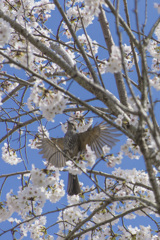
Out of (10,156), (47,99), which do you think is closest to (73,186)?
(10,156)

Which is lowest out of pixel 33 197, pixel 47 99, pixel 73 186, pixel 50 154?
pixel 33 197

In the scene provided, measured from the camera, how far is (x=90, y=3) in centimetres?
302

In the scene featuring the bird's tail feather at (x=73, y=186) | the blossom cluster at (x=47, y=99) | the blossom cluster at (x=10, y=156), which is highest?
the blossom cluster at (x=10, y=156)

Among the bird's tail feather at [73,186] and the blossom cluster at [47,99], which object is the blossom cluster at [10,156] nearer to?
the bird's tail feather at [73,186]

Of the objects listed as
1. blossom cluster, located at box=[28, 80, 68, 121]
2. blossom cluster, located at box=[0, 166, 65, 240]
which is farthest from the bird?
blossom cluster, located at box=[28, 80, 68, 121]

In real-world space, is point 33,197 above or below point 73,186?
below

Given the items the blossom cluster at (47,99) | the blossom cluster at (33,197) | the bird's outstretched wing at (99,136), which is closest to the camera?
the blossom cluster at (47,99)

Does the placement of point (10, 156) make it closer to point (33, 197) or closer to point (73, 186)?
point (73, 186)

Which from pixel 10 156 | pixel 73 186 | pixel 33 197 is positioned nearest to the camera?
pixel 33 197

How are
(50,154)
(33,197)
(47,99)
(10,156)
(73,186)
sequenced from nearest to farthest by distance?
(47,99) < (33,197) < (10,156) < (73,186) < (50,154)

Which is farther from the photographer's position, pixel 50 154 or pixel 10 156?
pixel 50 154

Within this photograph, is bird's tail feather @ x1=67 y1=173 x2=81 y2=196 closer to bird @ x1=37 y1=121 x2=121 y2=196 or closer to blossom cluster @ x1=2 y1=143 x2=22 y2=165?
bird @ x1=37 y1=121 x2=121 y2=196

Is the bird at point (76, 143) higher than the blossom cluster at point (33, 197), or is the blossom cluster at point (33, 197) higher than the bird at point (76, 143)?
the bird at point (76, 143)

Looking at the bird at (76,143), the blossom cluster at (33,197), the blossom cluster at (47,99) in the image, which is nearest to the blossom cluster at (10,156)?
the bird at (76,143)
